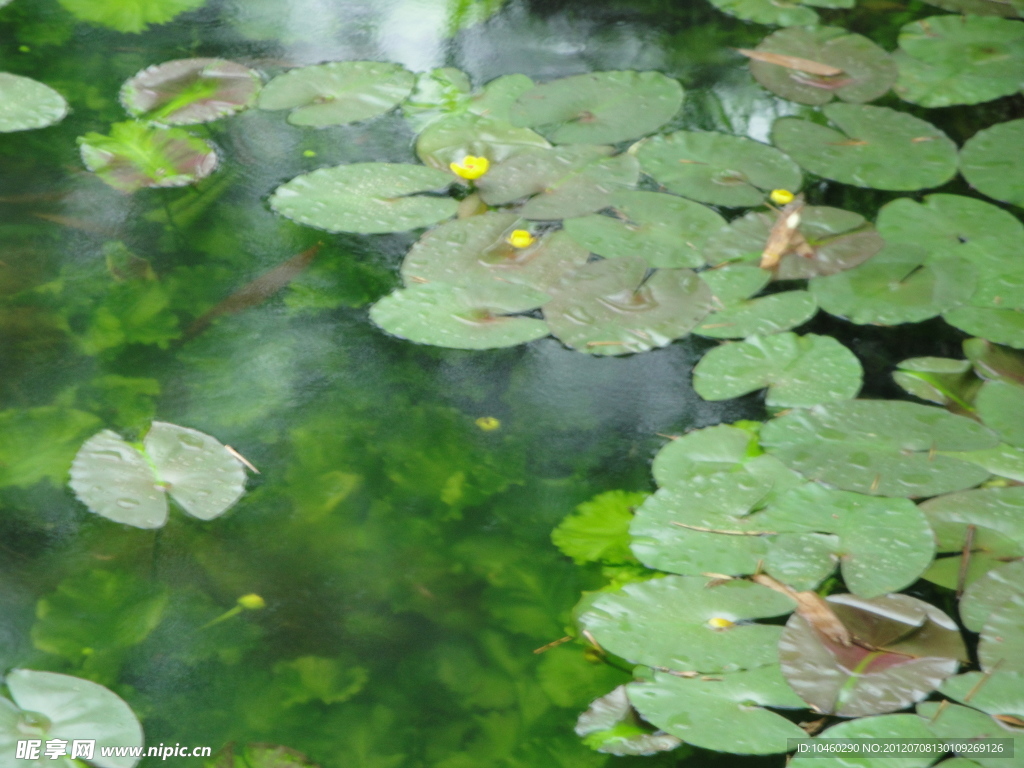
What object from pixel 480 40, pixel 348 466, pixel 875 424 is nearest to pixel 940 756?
pixel 875 424

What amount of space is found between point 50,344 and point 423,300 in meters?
0.59

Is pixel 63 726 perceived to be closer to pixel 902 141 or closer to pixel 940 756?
pixel 940 756

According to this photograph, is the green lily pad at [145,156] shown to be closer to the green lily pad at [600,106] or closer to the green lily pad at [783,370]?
the green lily pad at [600,106]

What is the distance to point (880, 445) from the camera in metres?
Result: 1.32

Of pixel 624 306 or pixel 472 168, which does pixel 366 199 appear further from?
pixel 624 306

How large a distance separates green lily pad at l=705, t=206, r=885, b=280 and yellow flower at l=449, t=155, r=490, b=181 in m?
0.45

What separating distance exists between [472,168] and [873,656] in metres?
1.09

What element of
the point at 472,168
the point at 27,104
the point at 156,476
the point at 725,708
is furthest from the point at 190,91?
the point at 725,708

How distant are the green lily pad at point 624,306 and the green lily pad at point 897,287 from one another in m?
0.22

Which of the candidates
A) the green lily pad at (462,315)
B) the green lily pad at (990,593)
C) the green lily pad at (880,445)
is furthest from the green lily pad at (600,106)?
the green lily pad at (990,593)

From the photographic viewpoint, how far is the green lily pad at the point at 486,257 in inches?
62.1

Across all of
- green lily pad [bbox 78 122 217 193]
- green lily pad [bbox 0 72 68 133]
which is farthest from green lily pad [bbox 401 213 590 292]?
green lily pad [bbox 0 72 68 133]

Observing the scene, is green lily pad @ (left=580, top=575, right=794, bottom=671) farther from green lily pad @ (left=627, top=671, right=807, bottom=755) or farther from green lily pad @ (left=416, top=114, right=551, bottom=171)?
green lily pad @ (left=416, top=114, right=551, bottom=171)

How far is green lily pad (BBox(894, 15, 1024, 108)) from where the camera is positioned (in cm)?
201
